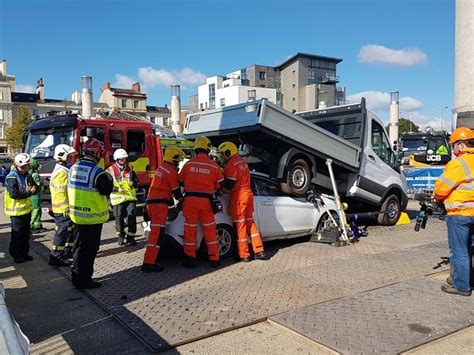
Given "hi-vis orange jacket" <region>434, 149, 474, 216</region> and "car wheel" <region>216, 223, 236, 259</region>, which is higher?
"hi-vis orange jacket" <region>434, 149, 474, 216</region>

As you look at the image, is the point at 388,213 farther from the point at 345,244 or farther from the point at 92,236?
the point at 92,236

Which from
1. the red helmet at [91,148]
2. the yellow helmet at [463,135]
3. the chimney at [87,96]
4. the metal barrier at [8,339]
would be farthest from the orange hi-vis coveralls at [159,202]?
the chimney at [87,96]

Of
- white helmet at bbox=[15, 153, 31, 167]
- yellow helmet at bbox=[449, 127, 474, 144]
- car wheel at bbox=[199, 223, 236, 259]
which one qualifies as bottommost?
car wheel at bbox=[199, 223, 236, 259]

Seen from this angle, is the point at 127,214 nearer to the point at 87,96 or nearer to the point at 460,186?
the point at 460,186

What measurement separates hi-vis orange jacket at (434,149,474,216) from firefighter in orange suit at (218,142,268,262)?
109 inches

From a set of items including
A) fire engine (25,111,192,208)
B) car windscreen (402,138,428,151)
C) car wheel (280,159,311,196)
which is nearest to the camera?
car wheel (280,159,311,196)

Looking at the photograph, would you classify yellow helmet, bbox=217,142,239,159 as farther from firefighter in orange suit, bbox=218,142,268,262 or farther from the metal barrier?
the metal barrier

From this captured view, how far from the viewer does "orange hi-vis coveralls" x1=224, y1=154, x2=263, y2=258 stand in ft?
22.1

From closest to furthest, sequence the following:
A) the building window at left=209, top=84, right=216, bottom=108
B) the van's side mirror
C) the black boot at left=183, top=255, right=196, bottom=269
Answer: the black boot at left=183, top=255, right=196, bottom=269 → the van's side mirror → the building window at left=209, top=84, right=216, bottom=108

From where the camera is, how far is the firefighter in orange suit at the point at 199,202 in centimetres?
635

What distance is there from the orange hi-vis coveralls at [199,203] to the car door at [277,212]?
1142mm

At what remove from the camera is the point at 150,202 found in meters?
6.46

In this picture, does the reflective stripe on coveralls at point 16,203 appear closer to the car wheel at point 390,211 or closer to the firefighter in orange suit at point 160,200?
the firefighter in orange suit at point 160,200

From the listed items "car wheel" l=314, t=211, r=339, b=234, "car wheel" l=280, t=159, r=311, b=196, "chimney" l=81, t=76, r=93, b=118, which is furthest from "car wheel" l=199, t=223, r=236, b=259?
"chimney" l=81, t=76, r=93, b=118
